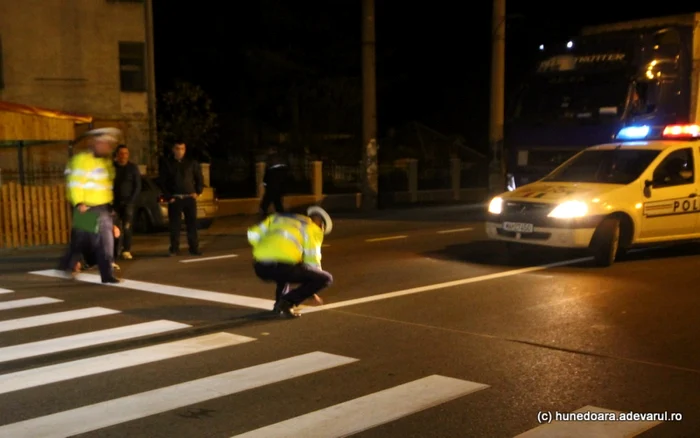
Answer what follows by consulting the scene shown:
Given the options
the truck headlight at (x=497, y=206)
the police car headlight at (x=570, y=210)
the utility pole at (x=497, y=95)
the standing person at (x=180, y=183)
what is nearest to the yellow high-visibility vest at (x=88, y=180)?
the standing person at (x=180, y=183)

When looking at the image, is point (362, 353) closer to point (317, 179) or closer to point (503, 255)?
point (503, 255)

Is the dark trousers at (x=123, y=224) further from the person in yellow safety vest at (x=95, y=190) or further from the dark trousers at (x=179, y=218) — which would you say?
the person in yellow safety vest at (x=95, y=190)

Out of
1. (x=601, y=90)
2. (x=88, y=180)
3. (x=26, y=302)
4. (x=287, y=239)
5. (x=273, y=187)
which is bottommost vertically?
(x=26, y=302)

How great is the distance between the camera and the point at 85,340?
7.38 meters

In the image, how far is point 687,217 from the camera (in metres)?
12.0

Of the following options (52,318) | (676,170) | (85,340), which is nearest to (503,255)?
(676,170)

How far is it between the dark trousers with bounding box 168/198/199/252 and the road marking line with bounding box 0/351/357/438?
611 cm

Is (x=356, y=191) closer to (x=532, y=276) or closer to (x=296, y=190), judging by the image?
(x=296, y=190)

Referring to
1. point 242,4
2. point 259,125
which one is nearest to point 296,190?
point 259,125

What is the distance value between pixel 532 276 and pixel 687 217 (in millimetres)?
3004

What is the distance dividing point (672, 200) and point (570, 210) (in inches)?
72.7

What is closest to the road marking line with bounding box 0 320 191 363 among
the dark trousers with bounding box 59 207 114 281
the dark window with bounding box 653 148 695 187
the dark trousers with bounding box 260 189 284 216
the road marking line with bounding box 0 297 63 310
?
the road marking line with bounding box 0 297 63 310

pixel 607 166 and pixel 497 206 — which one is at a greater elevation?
pixel 607 166

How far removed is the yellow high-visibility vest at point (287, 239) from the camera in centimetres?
775
